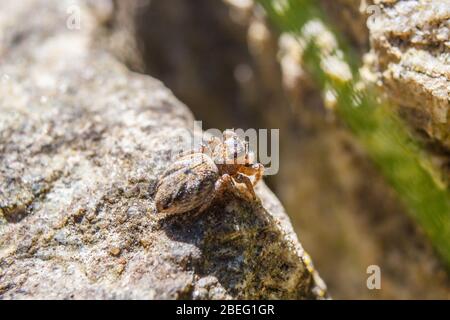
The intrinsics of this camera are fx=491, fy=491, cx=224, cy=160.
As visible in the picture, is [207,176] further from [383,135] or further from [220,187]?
[383,135]

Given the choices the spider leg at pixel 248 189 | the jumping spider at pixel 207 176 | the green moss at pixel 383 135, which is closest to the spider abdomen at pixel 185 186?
the jumping spider at pixel 207 176

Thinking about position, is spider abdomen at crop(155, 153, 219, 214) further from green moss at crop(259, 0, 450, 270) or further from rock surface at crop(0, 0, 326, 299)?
green moss at crop(259, 0, 450, 270)

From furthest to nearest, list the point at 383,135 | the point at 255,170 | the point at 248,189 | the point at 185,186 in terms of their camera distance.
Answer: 1. the point at 383,135
2. the point at 255,170
3. the point at 248,189
4. the point at 185,186

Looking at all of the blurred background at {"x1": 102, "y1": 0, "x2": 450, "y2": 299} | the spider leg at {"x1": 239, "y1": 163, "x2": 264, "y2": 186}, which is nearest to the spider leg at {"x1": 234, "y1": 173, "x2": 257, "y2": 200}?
the spider leg at {"x1": 239, "y1": 163, "x2": 264, "y2": 186}

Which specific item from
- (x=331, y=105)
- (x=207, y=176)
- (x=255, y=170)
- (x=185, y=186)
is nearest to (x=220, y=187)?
(x=207, y=176)

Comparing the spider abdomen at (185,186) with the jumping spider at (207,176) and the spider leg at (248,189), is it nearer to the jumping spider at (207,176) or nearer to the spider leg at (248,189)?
the jumping spider at (207,176)
